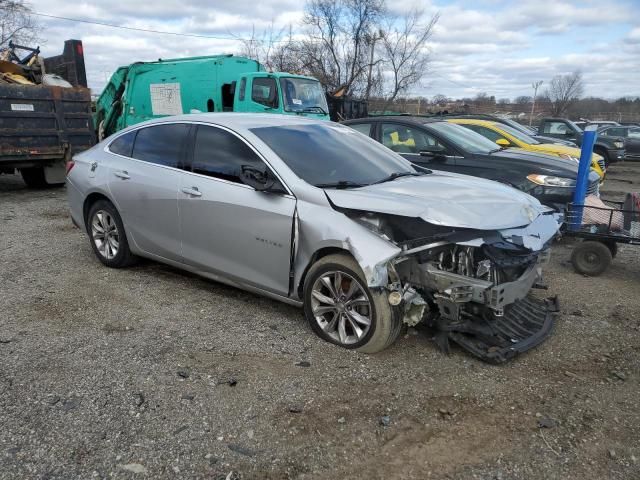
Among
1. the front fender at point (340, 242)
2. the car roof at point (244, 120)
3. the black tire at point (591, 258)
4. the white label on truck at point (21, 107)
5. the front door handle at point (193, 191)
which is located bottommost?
the black tire at point (591, 258)

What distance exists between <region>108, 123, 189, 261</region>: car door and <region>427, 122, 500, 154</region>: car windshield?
3.88m

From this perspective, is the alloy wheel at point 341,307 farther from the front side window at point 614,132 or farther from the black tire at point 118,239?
the front side window at point 614,132

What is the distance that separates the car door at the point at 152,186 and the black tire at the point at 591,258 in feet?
13.7

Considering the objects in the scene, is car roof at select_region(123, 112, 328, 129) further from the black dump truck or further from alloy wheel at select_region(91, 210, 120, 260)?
the black dump truck

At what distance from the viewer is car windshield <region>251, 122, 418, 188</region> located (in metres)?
4.00

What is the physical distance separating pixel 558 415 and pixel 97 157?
15.7ft

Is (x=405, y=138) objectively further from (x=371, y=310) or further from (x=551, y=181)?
(x=371, y=310)

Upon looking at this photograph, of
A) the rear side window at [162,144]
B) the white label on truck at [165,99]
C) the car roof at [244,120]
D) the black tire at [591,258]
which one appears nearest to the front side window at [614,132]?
the white label on truck at [165,99]

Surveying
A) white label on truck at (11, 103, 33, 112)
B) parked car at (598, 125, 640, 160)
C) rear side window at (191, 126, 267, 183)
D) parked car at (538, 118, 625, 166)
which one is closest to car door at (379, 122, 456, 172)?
rear side window at (191, 126, 267, 183)

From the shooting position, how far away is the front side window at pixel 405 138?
7133mm

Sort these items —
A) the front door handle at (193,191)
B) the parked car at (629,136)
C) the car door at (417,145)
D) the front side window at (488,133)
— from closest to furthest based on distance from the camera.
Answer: the front door handle at (193,191) → the car door at (417,145) → the front side window at (488,133) → the parked car at (629,136)

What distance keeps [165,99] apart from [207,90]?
128cm

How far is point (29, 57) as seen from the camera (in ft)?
37.1

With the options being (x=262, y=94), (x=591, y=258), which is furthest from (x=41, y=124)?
(x=591, y=258)
